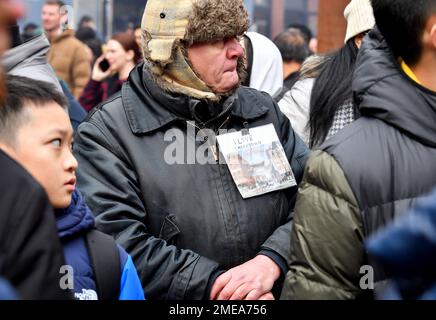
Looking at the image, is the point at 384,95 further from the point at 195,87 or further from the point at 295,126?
the point at 295,126

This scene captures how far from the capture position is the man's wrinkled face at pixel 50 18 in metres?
8.72

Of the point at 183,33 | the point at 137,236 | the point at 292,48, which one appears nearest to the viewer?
the point at 137,236

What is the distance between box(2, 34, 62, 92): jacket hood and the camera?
335 centimetres

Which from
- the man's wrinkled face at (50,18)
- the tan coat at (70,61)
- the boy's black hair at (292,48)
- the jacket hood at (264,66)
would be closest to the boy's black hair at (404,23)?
the jacket hood at (264,66)

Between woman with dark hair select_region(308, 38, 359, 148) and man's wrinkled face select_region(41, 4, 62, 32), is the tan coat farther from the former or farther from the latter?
woman with dark hair select_region(308, 38, 359, 148)

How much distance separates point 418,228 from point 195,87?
208 cm

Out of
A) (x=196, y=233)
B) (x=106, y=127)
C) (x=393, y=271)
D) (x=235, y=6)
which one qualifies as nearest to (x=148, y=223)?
(x=196, y=233)

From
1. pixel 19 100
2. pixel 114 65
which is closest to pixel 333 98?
pixel 19 100

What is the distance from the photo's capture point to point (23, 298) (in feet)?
5.17

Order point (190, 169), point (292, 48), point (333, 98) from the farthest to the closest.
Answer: point (292, 48), point (333, 98), point (190, 169)

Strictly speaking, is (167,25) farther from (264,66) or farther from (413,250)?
(413,250)

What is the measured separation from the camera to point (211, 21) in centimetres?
326

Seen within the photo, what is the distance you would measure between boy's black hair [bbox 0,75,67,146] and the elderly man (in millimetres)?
662

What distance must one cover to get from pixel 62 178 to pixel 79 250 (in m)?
0.22
